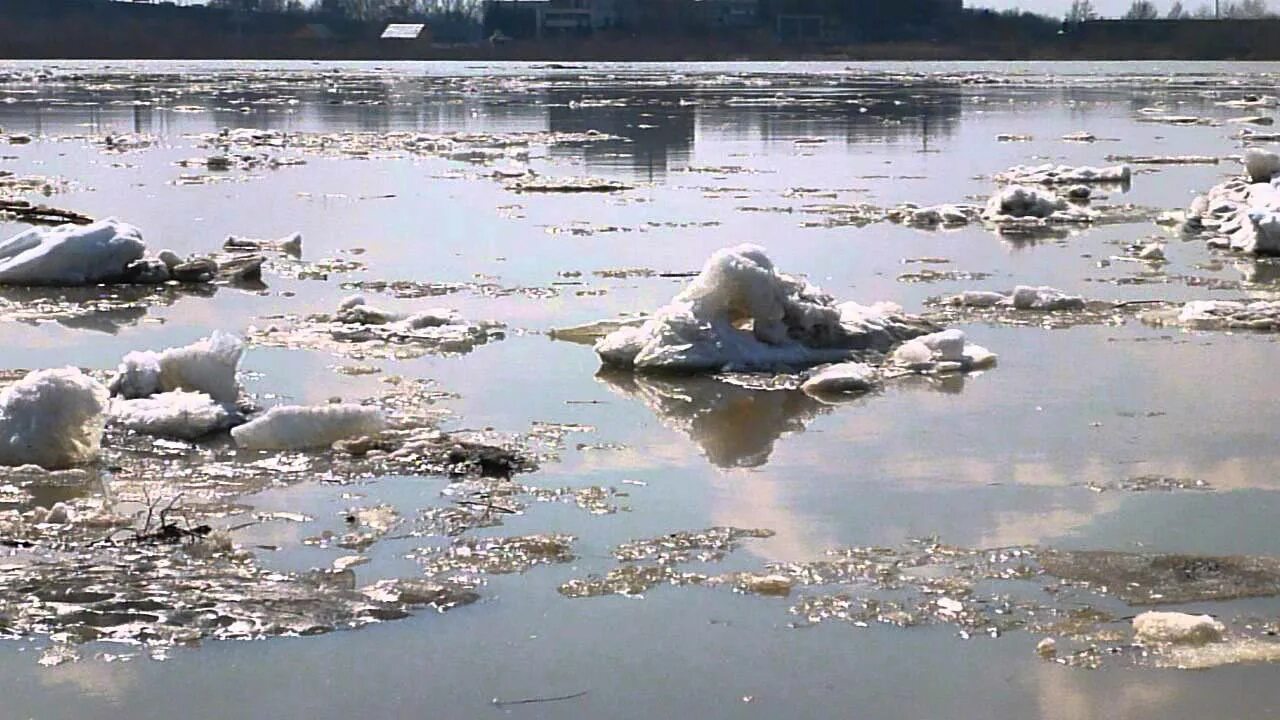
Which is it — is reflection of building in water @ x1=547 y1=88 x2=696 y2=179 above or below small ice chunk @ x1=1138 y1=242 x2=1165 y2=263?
above

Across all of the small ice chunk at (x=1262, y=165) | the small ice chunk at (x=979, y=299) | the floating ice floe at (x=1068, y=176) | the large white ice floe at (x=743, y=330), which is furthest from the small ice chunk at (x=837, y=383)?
the floating ice floe at (x=1068, y=176)

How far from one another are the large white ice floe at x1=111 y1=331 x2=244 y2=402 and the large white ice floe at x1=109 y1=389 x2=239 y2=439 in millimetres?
98

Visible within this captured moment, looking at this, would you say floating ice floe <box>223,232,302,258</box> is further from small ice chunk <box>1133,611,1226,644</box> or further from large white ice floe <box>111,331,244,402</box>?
small ice chunk <box>1133,611,1226,644</box>

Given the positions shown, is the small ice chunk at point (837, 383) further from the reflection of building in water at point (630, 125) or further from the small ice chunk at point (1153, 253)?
the reflection of building in water at point (630, 125)

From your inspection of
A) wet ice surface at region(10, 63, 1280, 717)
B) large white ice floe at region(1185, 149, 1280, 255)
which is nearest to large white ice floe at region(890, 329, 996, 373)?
wet ice surface at region(10, 63, 1280, 717)

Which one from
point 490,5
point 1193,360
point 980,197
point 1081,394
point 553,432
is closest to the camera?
point 553,432

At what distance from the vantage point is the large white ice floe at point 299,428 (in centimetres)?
568

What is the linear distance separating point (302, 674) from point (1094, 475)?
2726mm

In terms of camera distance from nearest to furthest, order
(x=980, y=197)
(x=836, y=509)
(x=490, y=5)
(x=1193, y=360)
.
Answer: (x=836, y=509) → (x=1193, y=360) → (x=980, y=197) → (x=490, y=5)

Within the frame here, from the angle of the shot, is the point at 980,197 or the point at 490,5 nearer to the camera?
the point at 980,197

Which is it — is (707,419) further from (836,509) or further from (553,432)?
(836,509)

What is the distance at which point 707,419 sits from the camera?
6.23m

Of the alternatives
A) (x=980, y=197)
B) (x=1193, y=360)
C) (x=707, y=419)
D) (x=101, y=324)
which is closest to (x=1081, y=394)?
(x=1193, y=360)

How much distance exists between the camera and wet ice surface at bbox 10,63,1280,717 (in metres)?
3.78
